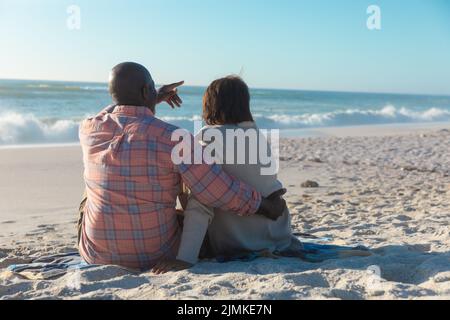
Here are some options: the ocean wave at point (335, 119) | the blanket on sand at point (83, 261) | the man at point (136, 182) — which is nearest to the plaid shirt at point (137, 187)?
the man at point (136, 182)

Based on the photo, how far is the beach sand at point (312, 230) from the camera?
9.36ft

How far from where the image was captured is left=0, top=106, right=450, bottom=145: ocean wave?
1475 cm

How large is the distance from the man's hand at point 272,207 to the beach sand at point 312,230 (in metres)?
0.27

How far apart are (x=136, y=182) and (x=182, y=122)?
16848 millimetres

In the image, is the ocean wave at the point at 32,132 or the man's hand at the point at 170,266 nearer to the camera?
the man's hand at the point at 170,266

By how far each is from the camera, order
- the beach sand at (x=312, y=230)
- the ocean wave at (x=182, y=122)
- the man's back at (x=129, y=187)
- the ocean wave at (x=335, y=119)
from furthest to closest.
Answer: the ocean wave at (x=335, y=119) < the ocean wave at (x=182, y=122) < the man's back at (x=129, y=187) < the beach sand at (x=312, y=230)

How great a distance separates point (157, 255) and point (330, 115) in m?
22.8

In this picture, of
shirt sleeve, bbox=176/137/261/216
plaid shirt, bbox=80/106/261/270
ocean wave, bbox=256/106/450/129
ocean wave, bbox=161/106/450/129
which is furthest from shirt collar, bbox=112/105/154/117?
ocean wave, bbox=256/106/450/129

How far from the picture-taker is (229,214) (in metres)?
3.43

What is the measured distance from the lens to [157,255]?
3320 millimetres

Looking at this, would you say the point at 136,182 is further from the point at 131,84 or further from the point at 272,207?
the point at 272,207

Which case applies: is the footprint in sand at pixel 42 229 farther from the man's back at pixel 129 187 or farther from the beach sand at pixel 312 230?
the man's back at pixel 129 187

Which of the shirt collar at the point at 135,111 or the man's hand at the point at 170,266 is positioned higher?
the shirt collar at the point at 135,111

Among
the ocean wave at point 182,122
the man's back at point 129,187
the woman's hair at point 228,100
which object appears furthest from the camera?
the ocean wave at point 182,122
